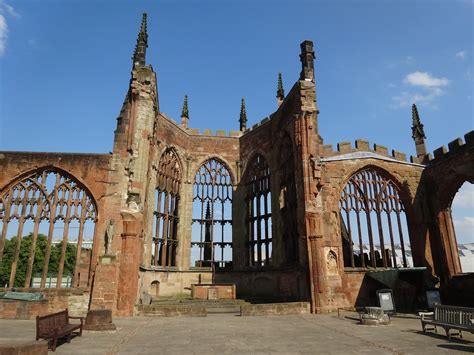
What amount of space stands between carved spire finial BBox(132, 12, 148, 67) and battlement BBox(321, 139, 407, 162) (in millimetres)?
12475

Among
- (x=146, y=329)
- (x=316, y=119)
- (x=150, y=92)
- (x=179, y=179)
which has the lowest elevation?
(x=146, y=329)

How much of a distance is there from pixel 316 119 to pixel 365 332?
11.9 meters

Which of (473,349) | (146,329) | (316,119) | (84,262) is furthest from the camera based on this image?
(84,262)

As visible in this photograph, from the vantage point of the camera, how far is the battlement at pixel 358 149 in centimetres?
2016

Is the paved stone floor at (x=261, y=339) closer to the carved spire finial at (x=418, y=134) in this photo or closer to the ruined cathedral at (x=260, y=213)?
the ruined cathedral at (x=260, y=213)

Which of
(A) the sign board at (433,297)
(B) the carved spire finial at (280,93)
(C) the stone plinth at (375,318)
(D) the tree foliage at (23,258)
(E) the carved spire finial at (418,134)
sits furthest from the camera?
(D) the tree foliage at (23,258)

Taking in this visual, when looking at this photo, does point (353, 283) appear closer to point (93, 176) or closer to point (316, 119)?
point (316, 119)

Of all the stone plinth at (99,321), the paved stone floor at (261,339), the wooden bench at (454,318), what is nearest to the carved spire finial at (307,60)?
the paved stone floor at (261,339)

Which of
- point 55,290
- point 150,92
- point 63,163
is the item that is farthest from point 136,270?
point 150,92

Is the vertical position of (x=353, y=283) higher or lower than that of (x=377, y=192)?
lower

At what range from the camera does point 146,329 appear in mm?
10742

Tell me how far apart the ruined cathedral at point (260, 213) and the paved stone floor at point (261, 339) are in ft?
16.6

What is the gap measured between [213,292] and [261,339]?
11966 millimetres

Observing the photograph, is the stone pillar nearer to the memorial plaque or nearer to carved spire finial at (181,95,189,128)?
the memorial plaque
